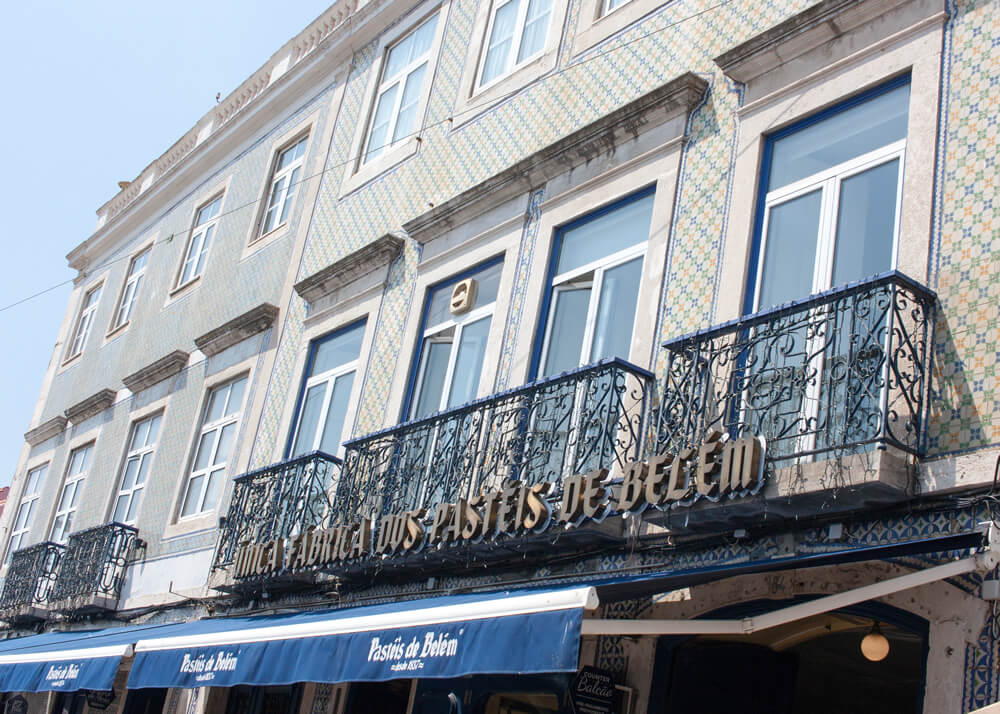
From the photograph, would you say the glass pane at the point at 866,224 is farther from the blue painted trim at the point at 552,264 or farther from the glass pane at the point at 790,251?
the blue painted trim at the point at 552,264

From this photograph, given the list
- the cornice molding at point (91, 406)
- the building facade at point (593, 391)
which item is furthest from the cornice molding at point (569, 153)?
the cornice molding at point (91, 406)

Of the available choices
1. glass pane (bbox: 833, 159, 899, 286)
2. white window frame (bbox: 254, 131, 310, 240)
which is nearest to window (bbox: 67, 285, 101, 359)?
white window frame (bbox: 254, 131, 310, 240)

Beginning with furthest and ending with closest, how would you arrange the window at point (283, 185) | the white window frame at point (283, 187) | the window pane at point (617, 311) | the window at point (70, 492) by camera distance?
the window at point (70, 492) → the window at point (283, 185) → the white window frame at point (283, 187) → the window pane at point (617, 311)

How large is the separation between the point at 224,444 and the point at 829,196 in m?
7.67

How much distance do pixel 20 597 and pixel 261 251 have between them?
5.58 m

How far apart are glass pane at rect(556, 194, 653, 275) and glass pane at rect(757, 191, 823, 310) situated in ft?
3.80

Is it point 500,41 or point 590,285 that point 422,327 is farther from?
point 500,41

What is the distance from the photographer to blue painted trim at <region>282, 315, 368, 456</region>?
11073 mm

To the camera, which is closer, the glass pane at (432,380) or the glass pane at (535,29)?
the glass pane at (432,380)

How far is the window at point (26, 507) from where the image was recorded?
17.5 meters

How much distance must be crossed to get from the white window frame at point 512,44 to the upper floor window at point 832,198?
3171mm

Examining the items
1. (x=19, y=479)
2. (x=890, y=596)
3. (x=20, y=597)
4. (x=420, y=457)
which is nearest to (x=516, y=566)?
(x=420, y=457)

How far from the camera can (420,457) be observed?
8.50 meters

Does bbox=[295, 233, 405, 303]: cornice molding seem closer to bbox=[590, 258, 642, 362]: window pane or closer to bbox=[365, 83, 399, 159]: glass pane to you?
bbox=[365, 83, 399, 159]: glass pane
